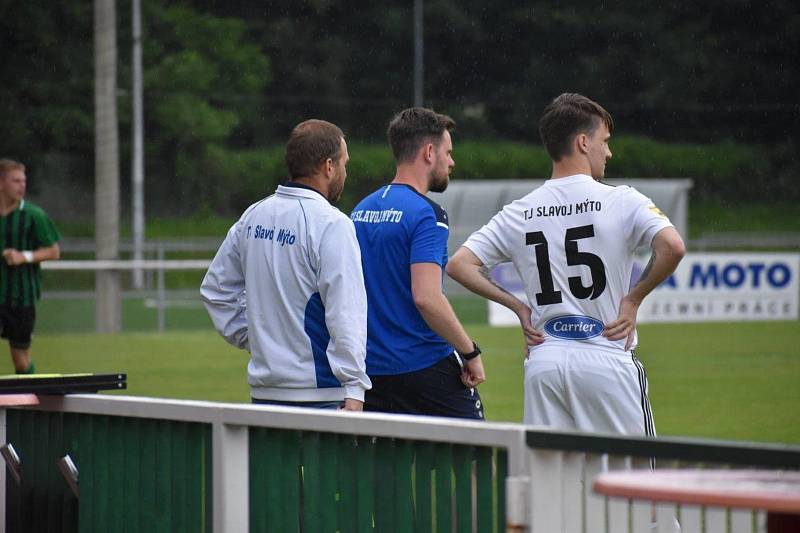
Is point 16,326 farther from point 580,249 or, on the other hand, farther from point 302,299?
point 580,249

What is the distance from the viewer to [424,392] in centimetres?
610

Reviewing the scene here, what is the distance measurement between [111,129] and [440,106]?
23858 mm

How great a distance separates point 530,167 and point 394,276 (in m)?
39.1

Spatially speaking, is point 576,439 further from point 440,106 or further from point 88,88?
point 440,106

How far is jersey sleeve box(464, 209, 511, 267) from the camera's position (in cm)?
554

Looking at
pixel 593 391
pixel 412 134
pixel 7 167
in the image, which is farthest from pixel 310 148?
pixel 7 167

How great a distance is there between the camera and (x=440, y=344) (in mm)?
6215

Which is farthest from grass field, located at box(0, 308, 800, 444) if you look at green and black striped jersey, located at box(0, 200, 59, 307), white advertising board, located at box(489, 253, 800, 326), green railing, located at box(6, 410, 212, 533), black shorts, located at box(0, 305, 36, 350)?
green railing, located at box(6, 410, 212, 533)

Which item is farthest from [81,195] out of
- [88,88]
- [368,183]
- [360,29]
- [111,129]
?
[111,129]

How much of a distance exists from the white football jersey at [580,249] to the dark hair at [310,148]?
29.7 inches

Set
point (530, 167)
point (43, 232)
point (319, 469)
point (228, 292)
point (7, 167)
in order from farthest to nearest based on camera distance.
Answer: point (530, 167), point (43, 232), point (7, 167), point (228, 292), point (319, 469)

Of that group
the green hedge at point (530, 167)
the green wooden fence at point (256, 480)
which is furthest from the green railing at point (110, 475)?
the green hedge at point (530, 167)

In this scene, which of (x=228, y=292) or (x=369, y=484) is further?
(x=228, y=292)

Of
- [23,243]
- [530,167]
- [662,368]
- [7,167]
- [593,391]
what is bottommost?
[662,368]
